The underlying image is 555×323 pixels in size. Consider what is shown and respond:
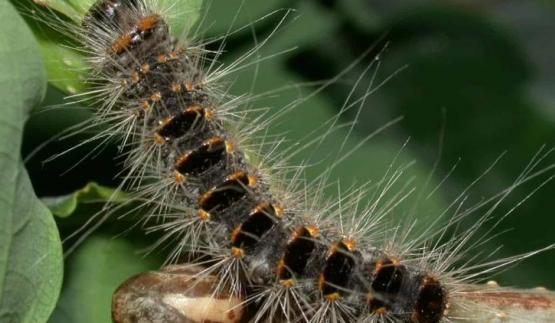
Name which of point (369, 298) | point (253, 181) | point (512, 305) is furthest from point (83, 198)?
point (512, 305)

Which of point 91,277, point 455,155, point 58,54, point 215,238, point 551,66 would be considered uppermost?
point 551,66

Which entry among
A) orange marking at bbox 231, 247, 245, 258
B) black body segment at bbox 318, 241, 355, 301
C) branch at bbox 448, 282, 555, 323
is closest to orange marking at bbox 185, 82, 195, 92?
orange marking at bbox 231, 247, 245, 258

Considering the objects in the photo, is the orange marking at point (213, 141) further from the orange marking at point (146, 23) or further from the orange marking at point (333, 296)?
the orange marking at point (333, 296)

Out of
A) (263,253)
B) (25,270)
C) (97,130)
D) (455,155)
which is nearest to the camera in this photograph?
(25,270)

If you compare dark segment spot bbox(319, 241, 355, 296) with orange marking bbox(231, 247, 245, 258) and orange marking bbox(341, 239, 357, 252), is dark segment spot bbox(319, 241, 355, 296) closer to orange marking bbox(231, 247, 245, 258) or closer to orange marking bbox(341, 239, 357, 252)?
orange marking bbox(341, 239, 357, 252)

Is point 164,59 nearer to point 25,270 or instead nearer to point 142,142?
point 142,142

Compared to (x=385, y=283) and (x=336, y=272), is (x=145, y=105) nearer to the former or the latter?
(x=336, y=272)

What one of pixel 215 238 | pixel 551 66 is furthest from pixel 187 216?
pixel 551 66

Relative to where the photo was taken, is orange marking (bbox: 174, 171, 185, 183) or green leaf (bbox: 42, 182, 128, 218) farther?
orange marking (bbox: 174, 171, 185, 183)
